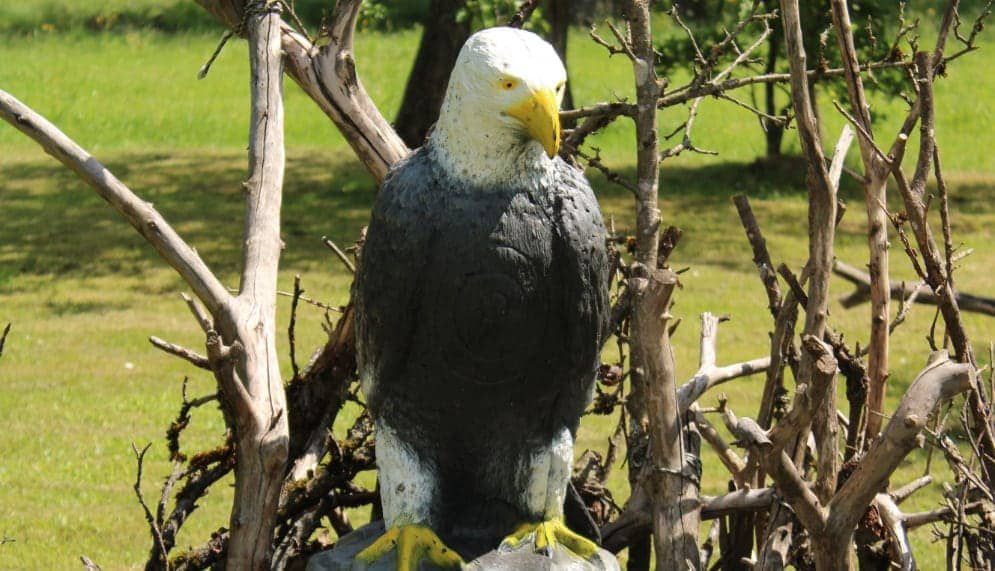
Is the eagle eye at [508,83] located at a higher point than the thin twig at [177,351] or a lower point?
higher

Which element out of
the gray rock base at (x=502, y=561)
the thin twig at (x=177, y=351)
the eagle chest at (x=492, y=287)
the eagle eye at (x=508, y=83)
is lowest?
the gray rock base at (x=502, y=561)

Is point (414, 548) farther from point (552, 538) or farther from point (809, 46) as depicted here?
point (809, 46)

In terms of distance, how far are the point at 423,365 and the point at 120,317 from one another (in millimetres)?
5924

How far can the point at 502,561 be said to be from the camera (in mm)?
3016

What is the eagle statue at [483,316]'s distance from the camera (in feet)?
8.94

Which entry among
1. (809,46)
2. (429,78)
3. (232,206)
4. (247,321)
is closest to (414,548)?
(247,321)

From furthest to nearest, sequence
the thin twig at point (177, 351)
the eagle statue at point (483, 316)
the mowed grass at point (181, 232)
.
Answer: the mowed grass at point (181, 232) → the thin twig at point (177, 351) → the eagle statue at point (483, 316)

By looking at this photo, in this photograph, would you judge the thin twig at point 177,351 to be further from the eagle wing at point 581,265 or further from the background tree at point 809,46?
the background tree at point 809,46

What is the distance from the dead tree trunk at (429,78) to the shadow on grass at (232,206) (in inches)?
30.6

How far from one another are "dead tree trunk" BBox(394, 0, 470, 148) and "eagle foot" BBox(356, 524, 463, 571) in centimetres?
764

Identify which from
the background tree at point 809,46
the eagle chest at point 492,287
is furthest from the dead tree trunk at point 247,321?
the background tree at point 809,46

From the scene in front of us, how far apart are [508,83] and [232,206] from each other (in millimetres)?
8610

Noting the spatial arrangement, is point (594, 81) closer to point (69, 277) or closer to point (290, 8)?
point (69, 277)

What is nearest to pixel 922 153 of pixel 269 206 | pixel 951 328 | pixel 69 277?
pixel 951 328
